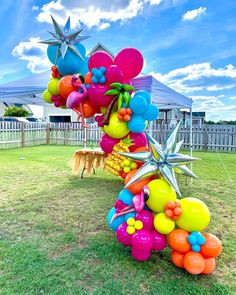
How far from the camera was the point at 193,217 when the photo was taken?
1.89m

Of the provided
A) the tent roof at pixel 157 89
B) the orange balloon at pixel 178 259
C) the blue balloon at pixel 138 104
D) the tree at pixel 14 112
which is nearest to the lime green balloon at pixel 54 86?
the blue balloon at pixel 138 104

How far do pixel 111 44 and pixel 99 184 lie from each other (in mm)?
2841

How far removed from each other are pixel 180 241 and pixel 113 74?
5.48ft

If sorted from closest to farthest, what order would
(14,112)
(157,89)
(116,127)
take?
(116,127) → (157,89) → (14,112)

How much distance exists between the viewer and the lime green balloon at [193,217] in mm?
1897

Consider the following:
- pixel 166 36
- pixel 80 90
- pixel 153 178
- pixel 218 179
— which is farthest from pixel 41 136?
pixel 153 178

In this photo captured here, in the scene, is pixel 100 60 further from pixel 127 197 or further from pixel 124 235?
pixel 124 235

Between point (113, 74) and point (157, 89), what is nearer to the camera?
point (113, 74)

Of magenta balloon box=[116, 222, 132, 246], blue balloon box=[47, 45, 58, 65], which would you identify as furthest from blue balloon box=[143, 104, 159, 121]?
blue balloon box=[47, 45, 58, 65]

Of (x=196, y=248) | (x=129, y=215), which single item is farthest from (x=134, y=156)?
(x=196, y=248)

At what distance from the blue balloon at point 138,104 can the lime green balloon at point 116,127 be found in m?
0.18

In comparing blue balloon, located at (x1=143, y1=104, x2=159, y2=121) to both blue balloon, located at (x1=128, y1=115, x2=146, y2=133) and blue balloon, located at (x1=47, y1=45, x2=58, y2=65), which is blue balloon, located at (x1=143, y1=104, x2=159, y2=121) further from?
blue balloon, located at (x1=47, y1=45, x2=58, y2=65)

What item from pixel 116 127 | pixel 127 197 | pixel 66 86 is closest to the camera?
pixel 127 197

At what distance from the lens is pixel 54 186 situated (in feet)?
14.2
